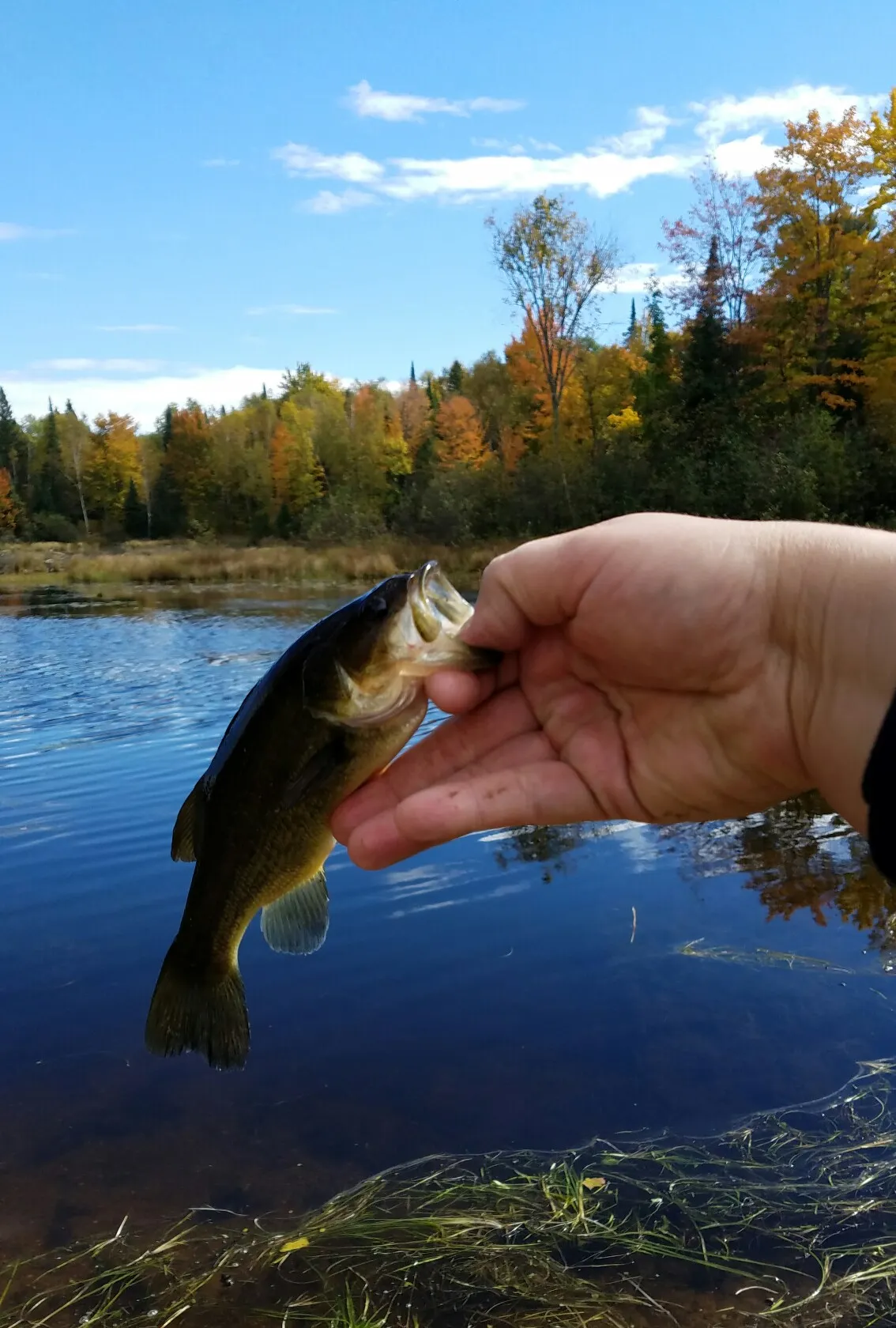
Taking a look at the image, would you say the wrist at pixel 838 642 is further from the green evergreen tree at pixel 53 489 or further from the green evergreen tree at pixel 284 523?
the green evergreen tree at pixel 53 489

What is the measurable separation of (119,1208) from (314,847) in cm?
305

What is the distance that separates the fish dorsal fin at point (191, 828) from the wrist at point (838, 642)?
6.48 ft

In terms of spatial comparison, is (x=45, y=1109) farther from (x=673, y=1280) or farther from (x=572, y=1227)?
(x=673, y=1280)

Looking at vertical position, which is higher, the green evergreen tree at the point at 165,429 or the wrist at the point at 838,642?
the green evergreen tree at the point at 165,429

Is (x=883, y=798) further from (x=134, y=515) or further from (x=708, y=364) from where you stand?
(x=134, y=515)

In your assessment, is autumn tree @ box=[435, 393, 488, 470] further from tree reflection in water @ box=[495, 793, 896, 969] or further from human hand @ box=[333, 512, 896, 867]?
human hand @ box=[333, 512, 896, 867]

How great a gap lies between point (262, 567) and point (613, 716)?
1838 inches

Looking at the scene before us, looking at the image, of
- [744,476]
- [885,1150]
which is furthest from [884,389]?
[885,1150]

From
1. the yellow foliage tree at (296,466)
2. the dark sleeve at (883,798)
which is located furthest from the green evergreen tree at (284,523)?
the dark sleeve at (883,798)

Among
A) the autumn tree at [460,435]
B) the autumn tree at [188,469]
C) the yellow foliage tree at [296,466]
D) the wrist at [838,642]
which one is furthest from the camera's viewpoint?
the autumn tree at [188,469]

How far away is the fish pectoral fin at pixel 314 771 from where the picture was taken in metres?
3.27

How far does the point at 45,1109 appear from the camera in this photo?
596cm

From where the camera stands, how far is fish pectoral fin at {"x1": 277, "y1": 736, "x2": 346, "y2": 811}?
3.27 metres

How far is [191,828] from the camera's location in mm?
3523
